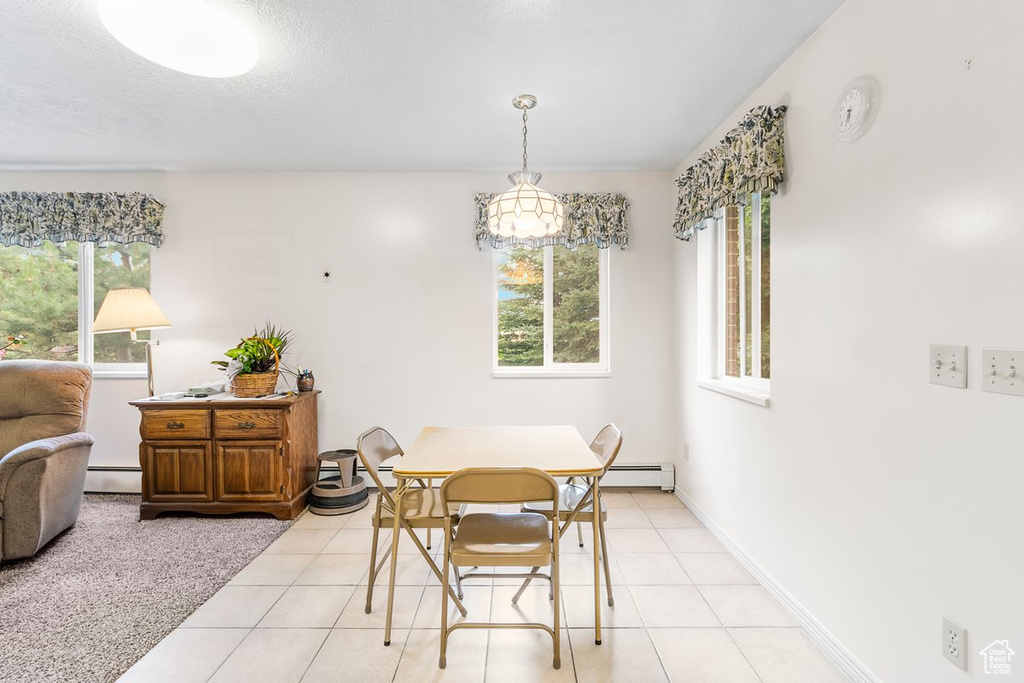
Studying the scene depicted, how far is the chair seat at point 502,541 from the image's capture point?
1758mm

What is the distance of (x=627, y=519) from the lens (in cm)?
317

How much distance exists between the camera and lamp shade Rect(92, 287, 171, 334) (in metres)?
3.25

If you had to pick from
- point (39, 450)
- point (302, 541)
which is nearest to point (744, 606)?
point (302, 541)

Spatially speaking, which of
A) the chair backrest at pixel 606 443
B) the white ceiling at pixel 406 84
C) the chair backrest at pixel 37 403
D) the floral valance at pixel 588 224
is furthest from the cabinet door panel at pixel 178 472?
the chair backrest at pixel 606 443

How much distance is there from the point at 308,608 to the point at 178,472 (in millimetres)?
1698

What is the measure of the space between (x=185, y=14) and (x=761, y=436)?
3122mm

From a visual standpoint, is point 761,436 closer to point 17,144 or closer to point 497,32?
point 497,32

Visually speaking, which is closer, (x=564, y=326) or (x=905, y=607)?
(x=905, y=607)

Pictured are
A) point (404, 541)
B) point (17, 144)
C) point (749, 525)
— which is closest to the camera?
point (749, 525)

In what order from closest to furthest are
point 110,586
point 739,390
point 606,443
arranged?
point 110,586
point 606,443
point 739,390

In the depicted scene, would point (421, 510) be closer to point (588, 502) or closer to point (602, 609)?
point (588, 502)

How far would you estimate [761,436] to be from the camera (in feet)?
Answer: 7.86

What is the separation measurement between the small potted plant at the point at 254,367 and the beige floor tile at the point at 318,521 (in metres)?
0.91

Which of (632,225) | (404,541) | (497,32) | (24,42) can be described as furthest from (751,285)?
(24,42)
